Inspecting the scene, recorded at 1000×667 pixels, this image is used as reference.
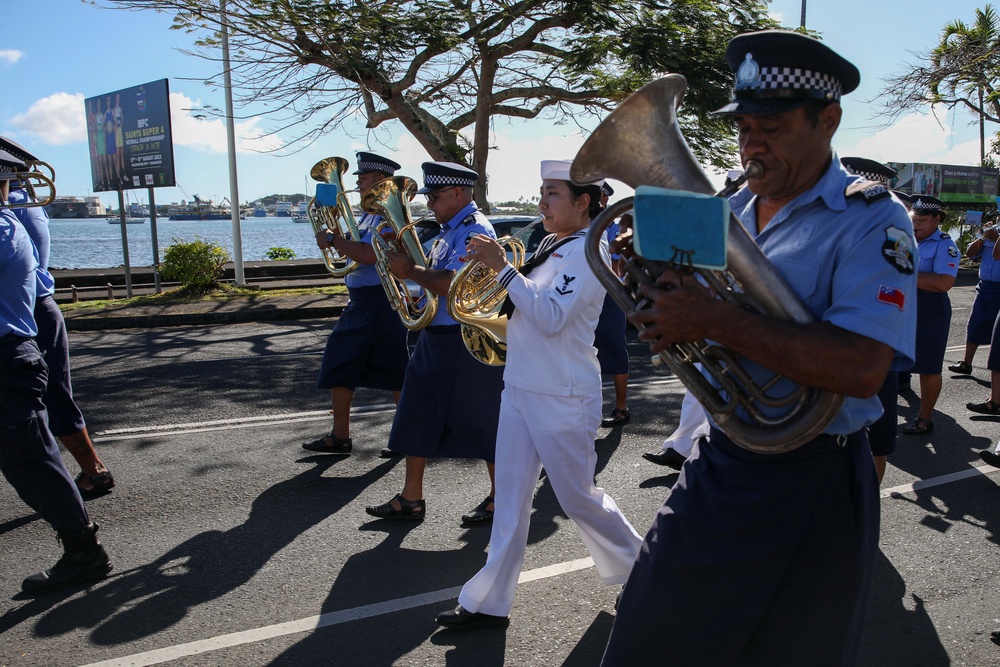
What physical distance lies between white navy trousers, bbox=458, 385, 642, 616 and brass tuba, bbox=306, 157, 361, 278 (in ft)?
9.56

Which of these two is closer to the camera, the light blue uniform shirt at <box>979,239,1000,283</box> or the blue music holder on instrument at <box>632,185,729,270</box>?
the blue music holder on instrument at <box>632,185,729,270</box>

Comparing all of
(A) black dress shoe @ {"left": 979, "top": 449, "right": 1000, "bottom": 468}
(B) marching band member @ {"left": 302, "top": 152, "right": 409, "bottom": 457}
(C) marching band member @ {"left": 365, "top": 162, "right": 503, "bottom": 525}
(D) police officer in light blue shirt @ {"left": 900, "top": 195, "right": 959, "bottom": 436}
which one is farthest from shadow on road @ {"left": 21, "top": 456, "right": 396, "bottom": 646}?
(D) police officer in light blue shirt @ {"left": 900, "top": 195, "right": 959, "bottom": 436}

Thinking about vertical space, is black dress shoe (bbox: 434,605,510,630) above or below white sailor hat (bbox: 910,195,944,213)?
below

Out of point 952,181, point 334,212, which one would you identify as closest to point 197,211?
point 952,181

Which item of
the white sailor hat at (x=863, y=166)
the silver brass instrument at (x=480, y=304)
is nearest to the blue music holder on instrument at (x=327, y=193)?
the silver brass instrument at (x=480, y=304)

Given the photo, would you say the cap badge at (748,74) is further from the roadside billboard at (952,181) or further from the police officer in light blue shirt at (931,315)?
the roadside billboard at (952,181)

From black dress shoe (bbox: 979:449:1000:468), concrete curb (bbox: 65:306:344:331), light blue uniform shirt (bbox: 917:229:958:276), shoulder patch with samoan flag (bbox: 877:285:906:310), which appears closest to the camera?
shoulder patch with samoan flag (bbox: 877:285:906:310)

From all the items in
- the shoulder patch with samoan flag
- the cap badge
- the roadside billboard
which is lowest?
the shoulder patch with samoan flag

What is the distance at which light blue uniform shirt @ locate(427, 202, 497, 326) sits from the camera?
15.5 ft

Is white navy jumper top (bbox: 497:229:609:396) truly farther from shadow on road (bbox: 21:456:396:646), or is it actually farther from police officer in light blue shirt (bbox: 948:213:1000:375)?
police officer in light blue shirt (bbox: 948:213:1000:375)

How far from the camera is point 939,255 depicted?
21.9 feet

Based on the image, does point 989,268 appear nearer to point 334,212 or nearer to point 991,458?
point 991,458

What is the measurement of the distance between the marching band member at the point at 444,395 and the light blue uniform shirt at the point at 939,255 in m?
3.98

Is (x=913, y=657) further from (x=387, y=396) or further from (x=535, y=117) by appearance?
(x=535, y=117)
